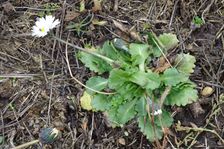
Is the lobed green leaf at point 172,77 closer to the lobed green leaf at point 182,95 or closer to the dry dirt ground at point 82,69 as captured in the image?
the lobed green leaf at point 182,95

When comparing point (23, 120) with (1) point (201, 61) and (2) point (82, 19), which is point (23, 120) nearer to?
(2) point (82, 19)

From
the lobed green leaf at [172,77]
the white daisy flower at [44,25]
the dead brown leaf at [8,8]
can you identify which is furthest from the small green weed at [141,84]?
the dead brown leaf at [8,8]

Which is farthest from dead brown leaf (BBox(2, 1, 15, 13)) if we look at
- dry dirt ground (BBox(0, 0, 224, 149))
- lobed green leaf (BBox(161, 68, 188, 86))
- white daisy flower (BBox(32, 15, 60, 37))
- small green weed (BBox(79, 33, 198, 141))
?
lobed green leaf (BBox(161, 68, 188, 86))

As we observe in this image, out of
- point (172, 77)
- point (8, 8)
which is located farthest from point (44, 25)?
point (172, 77)

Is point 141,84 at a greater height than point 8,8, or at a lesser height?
lesser

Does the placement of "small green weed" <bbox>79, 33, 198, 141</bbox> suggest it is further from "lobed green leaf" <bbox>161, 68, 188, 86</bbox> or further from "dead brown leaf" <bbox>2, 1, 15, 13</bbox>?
"dead brown leaf" <bbox>2, 1, 15, 13</bbox>

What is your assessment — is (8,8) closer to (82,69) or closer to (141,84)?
(82,69)
